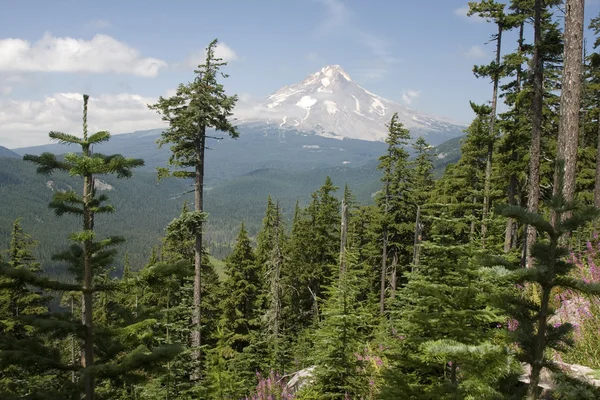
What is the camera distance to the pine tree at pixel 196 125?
16.1 meters

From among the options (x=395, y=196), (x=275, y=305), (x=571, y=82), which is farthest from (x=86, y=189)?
(x=395, y=196)

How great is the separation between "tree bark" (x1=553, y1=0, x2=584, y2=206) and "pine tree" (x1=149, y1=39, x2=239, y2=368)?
11.6 meters

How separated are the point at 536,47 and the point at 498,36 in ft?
22.2

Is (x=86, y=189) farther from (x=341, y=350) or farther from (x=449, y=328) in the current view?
(x=341, y=350)

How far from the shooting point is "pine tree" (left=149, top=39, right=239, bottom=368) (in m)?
16.1

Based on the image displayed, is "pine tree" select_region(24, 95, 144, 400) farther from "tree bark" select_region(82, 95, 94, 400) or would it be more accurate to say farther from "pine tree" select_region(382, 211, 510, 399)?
"pine tree" select_region(382, 211, 510, 399)

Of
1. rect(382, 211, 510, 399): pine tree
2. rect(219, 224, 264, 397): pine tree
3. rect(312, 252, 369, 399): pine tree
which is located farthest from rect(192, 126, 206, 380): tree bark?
rect(219, 224, 264, 397): pine tree

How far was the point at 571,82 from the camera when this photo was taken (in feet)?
33.8

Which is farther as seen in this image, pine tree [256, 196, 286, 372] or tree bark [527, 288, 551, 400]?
pine tree [256, 196, 286, 372]

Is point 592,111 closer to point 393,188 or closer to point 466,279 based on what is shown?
point 393,188

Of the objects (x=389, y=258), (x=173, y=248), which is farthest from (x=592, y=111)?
(x=173, y=248)

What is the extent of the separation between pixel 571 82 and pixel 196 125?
13077 millimetres

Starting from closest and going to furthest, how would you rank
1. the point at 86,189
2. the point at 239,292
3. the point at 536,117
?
the point at 86,189 < the point at 536,117 < the point at 239,292

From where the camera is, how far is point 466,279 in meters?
5.89
